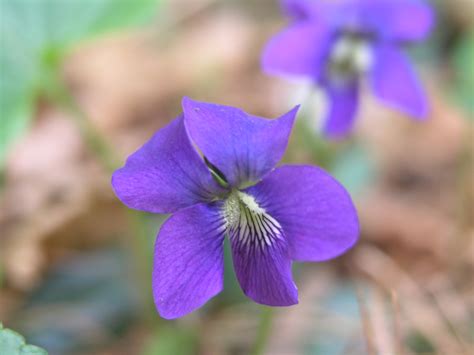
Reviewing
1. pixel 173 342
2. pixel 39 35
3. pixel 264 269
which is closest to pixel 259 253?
pixel 264 269

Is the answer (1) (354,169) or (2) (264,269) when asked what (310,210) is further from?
(1) (354,169)

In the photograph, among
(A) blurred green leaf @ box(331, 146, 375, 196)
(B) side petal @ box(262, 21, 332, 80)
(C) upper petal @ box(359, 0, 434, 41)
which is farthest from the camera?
(A) blurred green leaf @ box(331, 146, 375, 196)

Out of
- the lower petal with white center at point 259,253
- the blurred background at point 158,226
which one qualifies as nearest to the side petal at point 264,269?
the lower petal with white center at point 259,253

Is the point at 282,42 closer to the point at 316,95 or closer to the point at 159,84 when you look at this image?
the point at 316,95

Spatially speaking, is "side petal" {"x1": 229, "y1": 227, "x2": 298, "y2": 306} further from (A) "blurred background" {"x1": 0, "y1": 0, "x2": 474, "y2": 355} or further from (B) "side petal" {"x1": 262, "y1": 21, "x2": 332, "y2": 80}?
(B) "side petal" {"x1": 262, "y1": 21, "x2": 332, "y2": 80}

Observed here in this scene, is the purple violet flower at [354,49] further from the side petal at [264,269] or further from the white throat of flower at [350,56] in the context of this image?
the side petal at [264,269]

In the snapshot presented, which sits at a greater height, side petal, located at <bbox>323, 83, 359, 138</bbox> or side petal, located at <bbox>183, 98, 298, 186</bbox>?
side petal, located at <bbox>183, 98, 298, 186</bbox>

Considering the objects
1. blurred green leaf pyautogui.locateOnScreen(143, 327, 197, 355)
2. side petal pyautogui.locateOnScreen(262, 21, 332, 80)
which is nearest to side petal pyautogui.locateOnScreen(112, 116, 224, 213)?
side petal pyautogui.locateOnScreen(262, 21, 332, 80)
